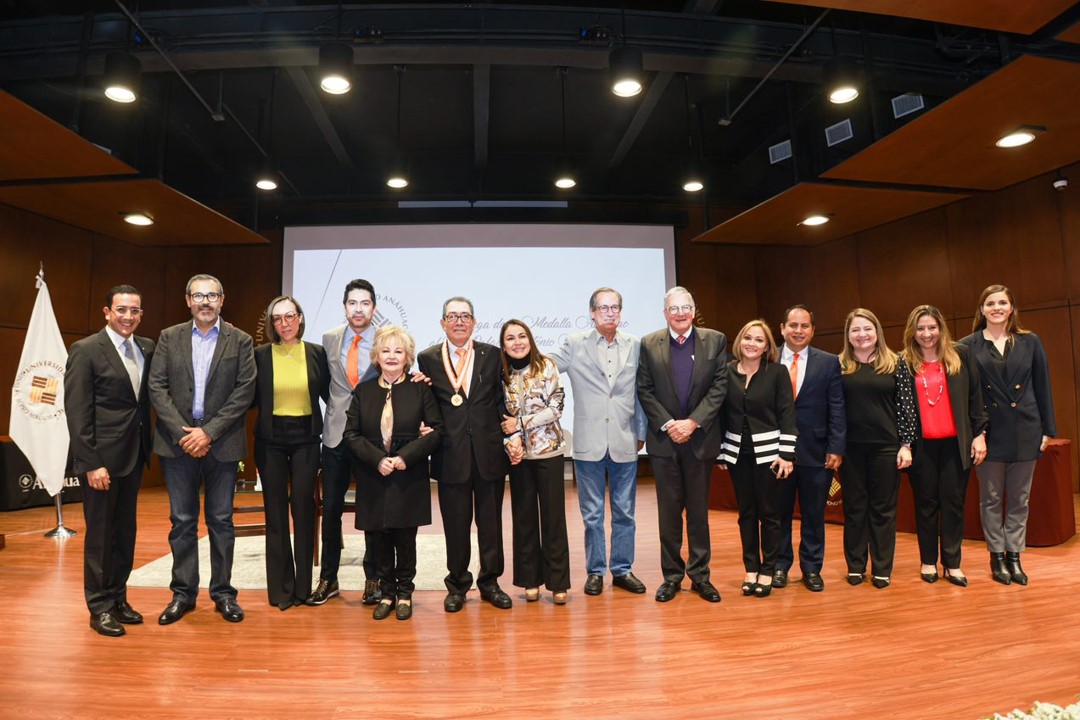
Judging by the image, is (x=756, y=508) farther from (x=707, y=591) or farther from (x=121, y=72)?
(x=121, y=72)

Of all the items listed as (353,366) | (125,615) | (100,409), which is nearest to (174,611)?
(125,615)

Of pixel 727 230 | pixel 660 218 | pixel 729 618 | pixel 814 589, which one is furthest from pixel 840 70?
pixel 729 618

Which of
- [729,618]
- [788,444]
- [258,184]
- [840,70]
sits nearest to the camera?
[729,618]

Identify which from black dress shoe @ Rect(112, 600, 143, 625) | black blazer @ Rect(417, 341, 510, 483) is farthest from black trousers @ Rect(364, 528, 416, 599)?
black dress shoe @ Rect(112, 600, 143, 625)

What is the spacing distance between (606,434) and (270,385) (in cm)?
172

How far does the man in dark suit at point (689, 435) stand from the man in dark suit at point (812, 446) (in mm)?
442

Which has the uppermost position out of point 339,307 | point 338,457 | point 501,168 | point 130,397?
point 501,168

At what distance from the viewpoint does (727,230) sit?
7.71m

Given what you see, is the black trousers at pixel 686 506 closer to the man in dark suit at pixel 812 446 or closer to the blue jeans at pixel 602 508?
the blue jeans at pixel 602 508

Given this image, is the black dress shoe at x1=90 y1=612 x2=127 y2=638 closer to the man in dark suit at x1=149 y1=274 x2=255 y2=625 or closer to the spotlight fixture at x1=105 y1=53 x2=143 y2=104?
the man in dark suit at x1=149 y1=274 x2=255 y2=625

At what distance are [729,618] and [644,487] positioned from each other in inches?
195

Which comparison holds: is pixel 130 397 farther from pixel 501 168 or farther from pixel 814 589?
pixel 501 168

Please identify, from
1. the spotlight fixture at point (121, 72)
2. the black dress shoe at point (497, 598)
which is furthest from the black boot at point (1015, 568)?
the spotlight fixture at point (121, 72)

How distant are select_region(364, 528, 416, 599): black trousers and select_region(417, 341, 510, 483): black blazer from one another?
33 centimetres
